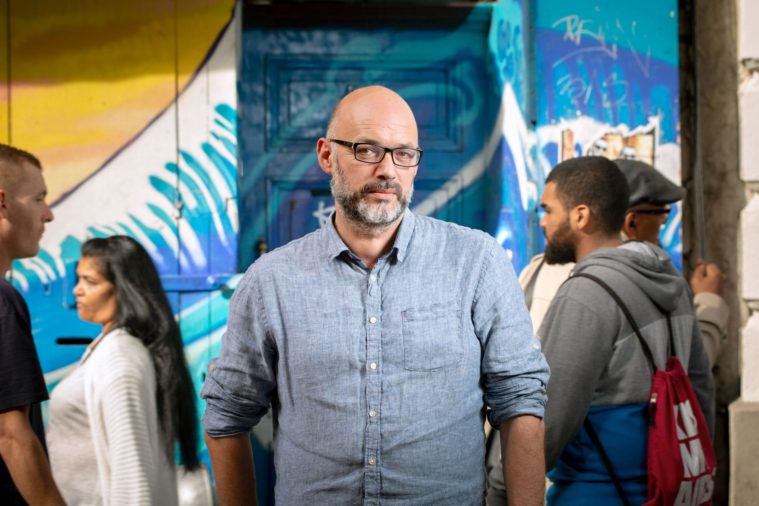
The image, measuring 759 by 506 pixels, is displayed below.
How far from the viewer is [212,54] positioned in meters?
4.38

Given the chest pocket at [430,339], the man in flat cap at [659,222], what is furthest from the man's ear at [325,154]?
the man in flat cap at [659,222]

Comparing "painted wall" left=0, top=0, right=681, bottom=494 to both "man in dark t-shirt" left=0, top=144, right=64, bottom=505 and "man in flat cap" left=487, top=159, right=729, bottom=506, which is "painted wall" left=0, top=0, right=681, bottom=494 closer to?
"man in flat cap" left=487, top=159, right=729, bottom=506

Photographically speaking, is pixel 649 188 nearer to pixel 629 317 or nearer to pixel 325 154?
pixel 629 317

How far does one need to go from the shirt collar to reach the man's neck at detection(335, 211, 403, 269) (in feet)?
0.08

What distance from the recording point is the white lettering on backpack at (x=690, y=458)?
2.54 metres

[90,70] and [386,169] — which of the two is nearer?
[386,169]

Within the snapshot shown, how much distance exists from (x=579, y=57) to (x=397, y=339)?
103 inches

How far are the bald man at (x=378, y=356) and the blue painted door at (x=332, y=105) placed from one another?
2.46 metres

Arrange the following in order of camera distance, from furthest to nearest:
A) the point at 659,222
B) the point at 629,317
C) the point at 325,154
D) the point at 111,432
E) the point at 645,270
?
the point at 659,222
the point at 111,432
the point at 645,270
the point at 629,317
the point at 325,154

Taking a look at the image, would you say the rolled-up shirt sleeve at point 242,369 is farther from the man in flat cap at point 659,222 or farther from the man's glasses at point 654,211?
the man's glasses at point 654,211

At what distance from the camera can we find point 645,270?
2656 mm

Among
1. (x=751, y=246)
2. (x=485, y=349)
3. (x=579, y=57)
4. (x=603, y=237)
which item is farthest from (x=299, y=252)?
(x=579, y=57)

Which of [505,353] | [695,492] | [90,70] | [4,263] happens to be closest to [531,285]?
[695,492]

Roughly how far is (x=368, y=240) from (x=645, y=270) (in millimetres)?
1003
